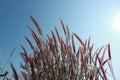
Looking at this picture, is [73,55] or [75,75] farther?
[73,55]

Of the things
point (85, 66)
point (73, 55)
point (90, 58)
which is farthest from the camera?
point (73, 55)

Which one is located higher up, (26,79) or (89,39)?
(89,39)

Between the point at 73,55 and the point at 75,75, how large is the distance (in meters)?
0.23

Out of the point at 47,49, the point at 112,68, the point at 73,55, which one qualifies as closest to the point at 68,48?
the point at 73,55

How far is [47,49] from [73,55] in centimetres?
30

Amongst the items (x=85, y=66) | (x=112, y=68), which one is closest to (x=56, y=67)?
(x=85, y=66)

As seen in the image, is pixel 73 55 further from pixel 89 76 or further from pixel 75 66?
pixel 89 76

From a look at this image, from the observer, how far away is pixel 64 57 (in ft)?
7.13

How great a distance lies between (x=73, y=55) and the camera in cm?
226

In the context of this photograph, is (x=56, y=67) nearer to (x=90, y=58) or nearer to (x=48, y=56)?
(x=48, y=56)

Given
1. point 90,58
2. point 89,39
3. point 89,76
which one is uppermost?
point 89,39

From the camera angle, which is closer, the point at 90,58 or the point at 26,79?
the point at 90,58

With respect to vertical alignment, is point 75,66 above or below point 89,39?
below

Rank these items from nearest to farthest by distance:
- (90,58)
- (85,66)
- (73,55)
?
(85,66) → (90,58) → (73,55)
